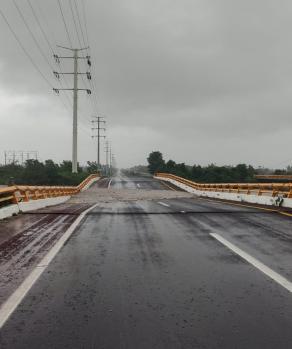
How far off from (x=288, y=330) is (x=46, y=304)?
2516 millimetres

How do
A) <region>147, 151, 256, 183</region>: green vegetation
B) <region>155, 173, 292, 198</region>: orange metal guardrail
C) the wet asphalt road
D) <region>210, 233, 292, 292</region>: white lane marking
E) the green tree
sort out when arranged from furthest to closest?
the green tree < <region>147, 151, 256, 183</region>: green vegetation < <region>155, 173, 292, 198</region>: orange metal guardrail < <region>210, 233, 292, 292</region>: white lane marking < the wet asphalt road

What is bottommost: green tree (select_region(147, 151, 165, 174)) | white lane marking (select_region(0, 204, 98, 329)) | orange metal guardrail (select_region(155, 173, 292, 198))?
white lane marking (select_region(0, 204, 98, 329))

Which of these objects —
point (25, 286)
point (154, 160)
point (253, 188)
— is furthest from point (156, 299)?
point (154, 160)

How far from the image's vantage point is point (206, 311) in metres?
4.30

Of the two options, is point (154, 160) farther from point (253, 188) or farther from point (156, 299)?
point (156, 299)

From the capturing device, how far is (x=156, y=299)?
4.70m

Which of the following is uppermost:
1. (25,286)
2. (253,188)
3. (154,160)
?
(154,160)

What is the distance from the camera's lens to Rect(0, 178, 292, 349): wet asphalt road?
3641mm

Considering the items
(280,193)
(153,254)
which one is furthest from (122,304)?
(280,193)

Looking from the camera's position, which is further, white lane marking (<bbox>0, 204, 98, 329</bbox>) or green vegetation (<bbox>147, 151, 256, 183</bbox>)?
green vegetation (<bbox>147, 151, 256, 183</bbox>)

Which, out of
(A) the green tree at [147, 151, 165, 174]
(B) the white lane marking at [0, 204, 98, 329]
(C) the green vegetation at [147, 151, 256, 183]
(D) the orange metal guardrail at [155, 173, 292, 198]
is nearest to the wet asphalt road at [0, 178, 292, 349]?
(B) the white lane marking at [0, 204, 98, 329]

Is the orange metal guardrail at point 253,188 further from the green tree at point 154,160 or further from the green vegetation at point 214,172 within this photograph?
the green tree at point 154,160

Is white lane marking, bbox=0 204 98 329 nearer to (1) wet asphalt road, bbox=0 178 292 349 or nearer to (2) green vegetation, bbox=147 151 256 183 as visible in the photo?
(1) wet asphalt road, bbox=0 178 292 349

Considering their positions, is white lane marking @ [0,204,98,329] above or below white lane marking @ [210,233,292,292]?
below
